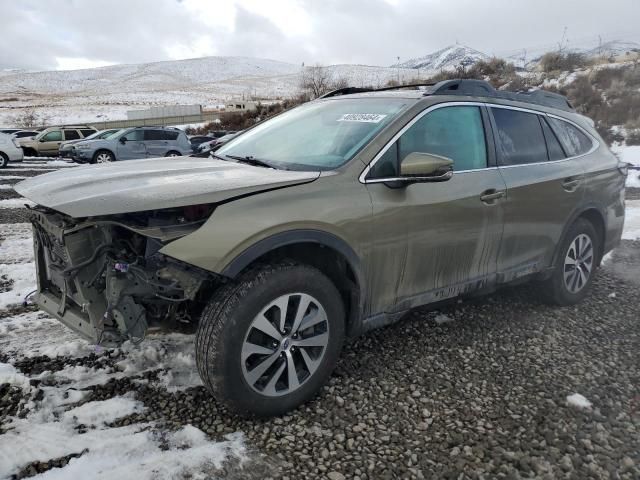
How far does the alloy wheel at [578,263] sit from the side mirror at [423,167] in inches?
77.6

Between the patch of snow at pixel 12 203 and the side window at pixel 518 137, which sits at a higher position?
the side window at pixel 518 137

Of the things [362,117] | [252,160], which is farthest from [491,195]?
[252,160]

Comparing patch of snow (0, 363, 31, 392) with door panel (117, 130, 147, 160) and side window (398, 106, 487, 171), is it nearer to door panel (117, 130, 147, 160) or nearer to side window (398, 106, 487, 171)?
side window (398, 106, 487, 171)

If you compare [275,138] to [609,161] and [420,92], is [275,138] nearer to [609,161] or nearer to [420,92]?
[420,92]

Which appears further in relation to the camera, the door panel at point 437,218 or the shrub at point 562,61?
the shrub at point 562,61

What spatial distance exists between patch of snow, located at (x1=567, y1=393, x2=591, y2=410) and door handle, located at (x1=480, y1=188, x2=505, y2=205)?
133 centimetres

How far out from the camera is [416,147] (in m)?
3.11

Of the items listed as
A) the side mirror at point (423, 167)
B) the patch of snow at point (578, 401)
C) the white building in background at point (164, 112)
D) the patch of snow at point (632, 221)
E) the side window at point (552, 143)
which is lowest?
the patch of snow at point (578, 401)

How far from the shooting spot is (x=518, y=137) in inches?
150

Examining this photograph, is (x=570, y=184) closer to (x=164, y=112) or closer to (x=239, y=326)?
(x=239, y=326)

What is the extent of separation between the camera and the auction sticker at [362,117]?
10.3 ft

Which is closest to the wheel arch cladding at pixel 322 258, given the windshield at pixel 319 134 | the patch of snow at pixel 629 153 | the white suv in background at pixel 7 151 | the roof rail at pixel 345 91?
the windshield at pixel 319 134

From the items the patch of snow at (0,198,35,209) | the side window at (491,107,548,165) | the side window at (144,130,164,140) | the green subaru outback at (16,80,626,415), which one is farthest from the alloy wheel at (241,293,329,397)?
the side window at (144,130,164,140)

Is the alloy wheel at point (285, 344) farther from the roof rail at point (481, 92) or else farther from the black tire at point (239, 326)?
the roof rail at point (481, 92)
